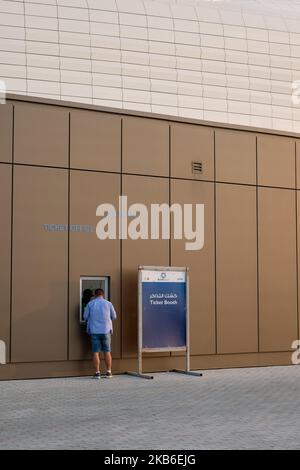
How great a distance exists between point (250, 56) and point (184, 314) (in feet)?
22.9

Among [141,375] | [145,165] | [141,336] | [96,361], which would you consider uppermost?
[145,165]

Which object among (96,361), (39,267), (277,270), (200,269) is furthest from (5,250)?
(277,270)

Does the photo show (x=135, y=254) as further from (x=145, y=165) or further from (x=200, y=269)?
(x=145, y=165)

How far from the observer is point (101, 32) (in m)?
16.8

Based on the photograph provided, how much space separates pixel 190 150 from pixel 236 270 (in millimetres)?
2760

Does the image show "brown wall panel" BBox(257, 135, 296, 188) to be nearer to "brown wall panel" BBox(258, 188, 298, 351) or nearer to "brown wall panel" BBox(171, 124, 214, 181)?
"brown wall panel" BBox(258, 188, 298, 351)

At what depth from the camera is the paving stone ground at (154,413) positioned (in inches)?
308

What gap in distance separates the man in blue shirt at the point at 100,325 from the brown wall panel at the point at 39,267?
655mm

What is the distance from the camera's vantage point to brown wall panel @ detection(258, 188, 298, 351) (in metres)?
16.8

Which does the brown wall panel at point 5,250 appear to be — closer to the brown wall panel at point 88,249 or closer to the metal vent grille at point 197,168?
the brown wall panel at point 88,249

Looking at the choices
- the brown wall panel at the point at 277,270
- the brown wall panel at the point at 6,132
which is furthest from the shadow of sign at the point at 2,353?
the brown wall panel at the point at 277,270

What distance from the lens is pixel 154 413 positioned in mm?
9828

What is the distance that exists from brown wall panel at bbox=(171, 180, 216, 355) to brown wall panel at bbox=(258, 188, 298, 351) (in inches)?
51.7

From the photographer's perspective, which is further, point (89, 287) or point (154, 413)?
point (89, 287)
